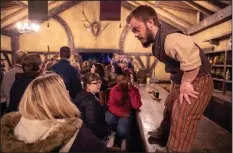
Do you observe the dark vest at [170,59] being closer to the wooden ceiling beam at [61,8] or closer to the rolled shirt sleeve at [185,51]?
the rolled shirt sleeve at [185,51]

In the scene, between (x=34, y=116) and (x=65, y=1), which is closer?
(x=34, y=116)

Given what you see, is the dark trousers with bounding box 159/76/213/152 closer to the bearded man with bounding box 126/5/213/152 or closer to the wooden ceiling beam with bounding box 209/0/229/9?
the bearded man with bounding box 126/5/213/152

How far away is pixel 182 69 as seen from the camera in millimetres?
1559

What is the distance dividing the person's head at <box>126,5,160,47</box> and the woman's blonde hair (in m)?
0.70

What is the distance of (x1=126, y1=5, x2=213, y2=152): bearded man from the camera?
5.09 feet

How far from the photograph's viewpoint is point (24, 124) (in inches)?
55.1

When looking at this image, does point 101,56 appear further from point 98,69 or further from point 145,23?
point 145,23

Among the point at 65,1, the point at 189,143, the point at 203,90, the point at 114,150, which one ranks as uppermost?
the point at 65,1

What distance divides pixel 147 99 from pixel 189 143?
8.98 ft

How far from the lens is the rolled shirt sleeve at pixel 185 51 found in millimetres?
1533

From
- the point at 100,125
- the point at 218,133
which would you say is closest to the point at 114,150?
the point at 100,125

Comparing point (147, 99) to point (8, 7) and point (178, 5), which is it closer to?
point (178, 5)

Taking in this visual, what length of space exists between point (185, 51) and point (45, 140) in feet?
3.29

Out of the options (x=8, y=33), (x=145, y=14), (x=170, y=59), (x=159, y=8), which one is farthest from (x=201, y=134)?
(x=8, y=33)
